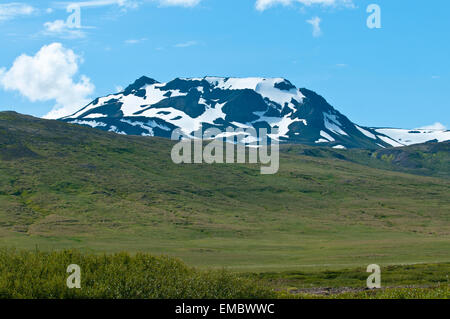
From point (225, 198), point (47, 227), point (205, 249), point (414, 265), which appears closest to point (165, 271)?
point (414, 265)

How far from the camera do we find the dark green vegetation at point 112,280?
3772cm

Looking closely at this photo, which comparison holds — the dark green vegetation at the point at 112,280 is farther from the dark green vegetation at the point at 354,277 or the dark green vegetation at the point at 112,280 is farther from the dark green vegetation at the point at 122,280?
the dark green vegetation at the point at 354,277

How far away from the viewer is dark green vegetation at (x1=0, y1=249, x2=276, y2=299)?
37.7m

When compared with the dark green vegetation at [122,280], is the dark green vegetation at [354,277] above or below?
below

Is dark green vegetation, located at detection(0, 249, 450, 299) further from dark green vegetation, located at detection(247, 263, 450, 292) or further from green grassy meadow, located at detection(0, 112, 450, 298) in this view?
green grassy meadow, located at detection(0, 112, 450, 298)

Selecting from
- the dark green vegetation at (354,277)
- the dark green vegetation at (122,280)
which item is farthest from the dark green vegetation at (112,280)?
the dark green vegetation at (354,277)

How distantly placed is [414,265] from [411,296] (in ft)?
118

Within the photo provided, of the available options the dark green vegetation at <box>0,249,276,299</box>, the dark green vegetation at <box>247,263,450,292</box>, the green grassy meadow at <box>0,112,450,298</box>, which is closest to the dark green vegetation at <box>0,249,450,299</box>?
the dark green vegetation at <box>0,249,276,299</box>

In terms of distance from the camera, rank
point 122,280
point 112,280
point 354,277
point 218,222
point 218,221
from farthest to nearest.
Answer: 1. point 218,221
2. point 218,222
3. point 354,277
4. point 122,280
5. point 112,280

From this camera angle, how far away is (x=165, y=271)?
146 ft

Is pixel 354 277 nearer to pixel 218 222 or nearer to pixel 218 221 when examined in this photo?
pixel 218 222

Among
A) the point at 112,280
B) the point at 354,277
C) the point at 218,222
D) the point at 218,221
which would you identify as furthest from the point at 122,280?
the point at 218,221

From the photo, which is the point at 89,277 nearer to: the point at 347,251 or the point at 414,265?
the point at 414,265

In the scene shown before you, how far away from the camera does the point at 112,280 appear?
4022cm
